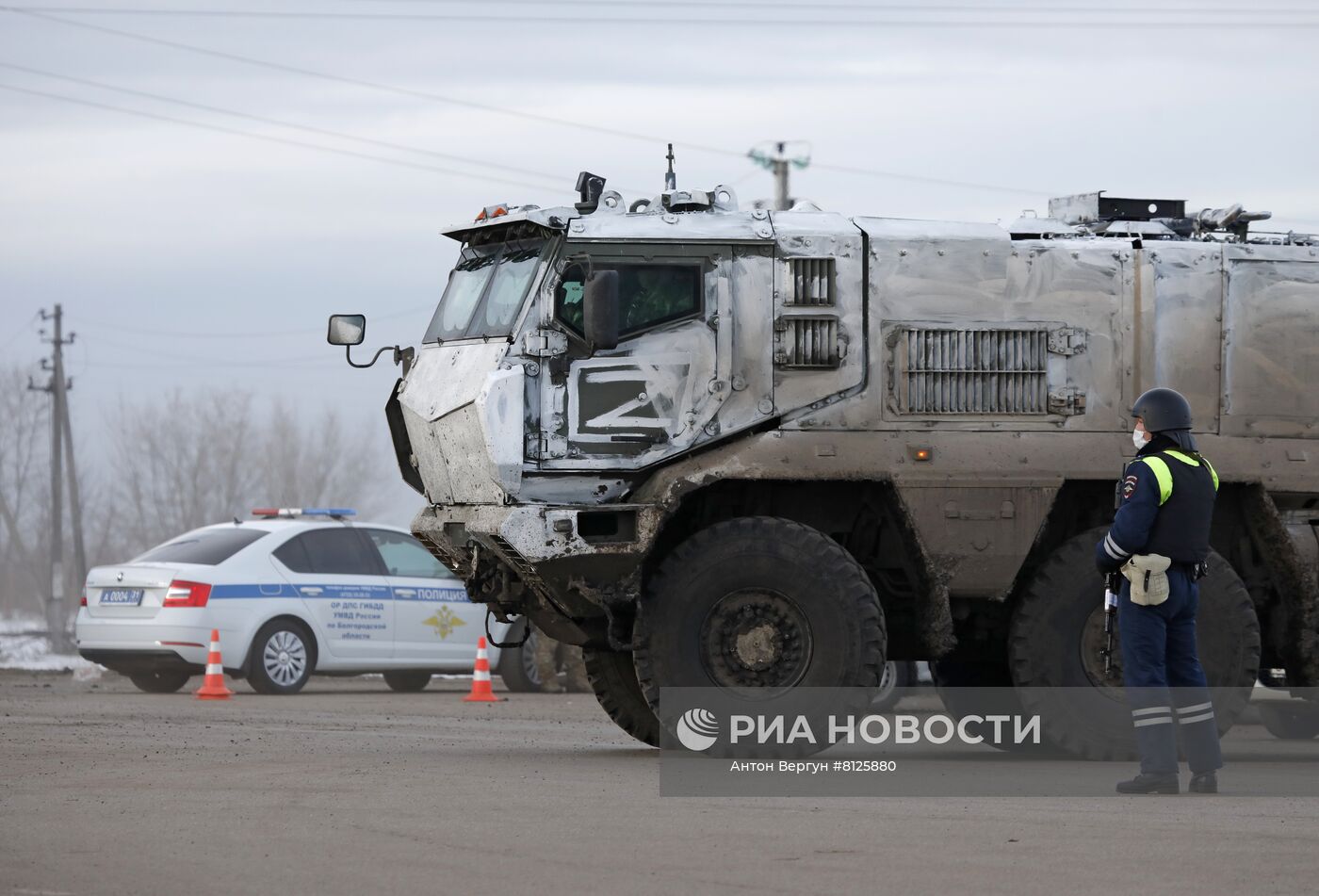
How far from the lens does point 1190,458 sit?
9977mm

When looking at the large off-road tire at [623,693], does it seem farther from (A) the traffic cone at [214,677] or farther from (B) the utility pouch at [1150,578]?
(A) the traffic cone at [214,677]

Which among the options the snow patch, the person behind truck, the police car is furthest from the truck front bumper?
the snow patch

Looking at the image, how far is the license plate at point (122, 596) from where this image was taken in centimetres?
1927

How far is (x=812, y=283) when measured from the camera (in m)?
11.7

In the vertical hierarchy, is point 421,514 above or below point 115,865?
above

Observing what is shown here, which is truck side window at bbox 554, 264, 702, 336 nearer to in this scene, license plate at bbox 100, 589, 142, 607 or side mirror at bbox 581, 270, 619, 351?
side mirror at bbox 581, 270, 619, 351

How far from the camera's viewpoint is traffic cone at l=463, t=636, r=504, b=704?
19.0 m

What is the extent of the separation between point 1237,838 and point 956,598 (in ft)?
13.5

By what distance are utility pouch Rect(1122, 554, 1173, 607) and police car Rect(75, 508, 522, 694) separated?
32.8 feet

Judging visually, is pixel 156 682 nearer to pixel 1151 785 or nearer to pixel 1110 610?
pixel 1110 610

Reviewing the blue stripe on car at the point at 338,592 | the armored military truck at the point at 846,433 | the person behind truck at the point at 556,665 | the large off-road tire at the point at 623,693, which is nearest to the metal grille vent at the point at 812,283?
the armored military truck at the point at 846,433

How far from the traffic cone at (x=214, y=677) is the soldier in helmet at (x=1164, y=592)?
10772mm

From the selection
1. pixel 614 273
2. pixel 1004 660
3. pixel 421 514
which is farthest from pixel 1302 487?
pixel 421 514

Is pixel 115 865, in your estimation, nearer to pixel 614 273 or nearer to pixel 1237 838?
pixel 1237 838
